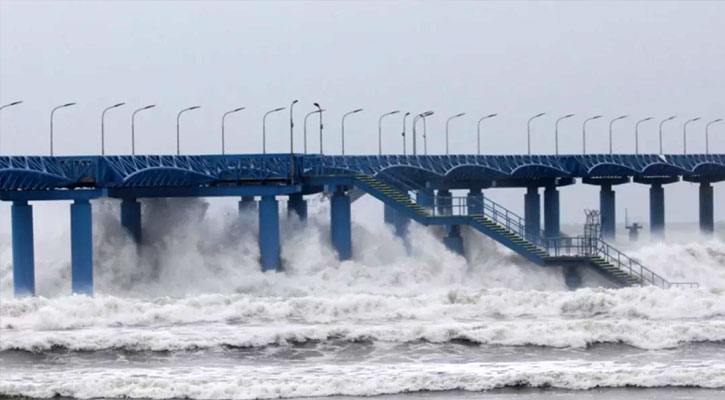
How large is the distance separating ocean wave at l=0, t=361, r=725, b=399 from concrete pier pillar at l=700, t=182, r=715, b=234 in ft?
230

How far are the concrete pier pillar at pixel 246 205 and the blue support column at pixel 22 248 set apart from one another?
19.8 metres

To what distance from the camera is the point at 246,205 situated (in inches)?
3556

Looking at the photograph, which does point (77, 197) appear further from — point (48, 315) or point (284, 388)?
point (284, 388)

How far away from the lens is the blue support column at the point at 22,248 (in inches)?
2798

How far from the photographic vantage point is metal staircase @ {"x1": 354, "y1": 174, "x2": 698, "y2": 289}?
76812 mm

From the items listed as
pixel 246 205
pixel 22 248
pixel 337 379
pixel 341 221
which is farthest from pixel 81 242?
pixel 337 379

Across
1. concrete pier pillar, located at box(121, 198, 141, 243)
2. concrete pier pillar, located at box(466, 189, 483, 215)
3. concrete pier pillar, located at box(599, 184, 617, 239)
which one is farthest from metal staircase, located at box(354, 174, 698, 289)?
concrete pier pillar, located at box(599, 184, 617, 239)

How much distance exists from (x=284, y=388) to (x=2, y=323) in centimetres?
1594

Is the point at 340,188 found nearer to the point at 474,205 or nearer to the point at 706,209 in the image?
the point at 474,205

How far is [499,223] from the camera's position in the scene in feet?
268

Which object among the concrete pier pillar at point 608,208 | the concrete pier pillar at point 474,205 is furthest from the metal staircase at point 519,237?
the concrete pier pillar at point 608,208

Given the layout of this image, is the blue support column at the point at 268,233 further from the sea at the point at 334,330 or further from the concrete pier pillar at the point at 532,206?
the concrete pier pillar at the point at 532,206

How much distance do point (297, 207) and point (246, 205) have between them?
9.17 ft

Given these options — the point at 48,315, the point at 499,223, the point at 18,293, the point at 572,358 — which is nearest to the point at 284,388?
the point at 572,358
